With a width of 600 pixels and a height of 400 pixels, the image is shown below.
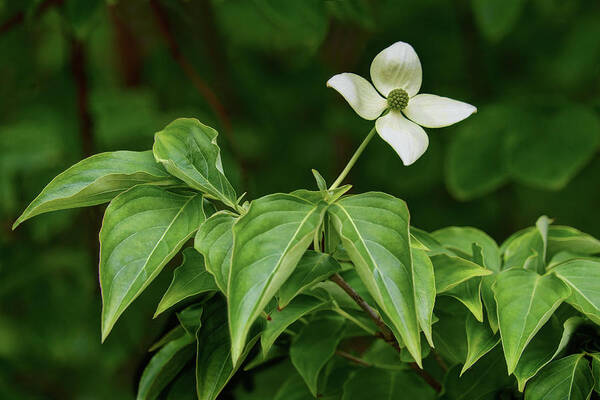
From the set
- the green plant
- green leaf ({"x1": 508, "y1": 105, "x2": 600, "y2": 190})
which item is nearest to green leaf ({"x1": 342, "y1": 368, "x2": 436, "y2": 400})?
the green plant

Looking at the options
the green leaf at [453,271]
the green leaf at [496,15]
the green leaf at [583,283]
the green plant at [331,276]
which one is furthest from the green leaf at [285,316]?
the green leaf at [496,15]

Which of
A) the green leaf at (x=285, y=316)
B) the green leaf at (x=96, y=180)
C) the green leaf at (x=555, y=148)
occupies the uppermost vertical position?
the green leaf at (x=555, y=148)

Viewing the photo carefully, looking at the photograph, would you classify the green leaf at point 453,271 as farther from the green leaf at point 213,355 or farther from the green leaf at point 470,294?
the green leaf at point 213,355

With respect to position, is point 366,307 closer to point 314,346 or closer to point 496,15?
point 314,346

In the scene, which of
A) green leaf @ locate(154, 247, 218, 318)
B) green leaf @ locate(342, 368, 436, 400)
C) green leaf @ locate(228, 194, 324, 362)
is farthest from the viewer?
green leaf @ locate(342, 368, 436, 400)

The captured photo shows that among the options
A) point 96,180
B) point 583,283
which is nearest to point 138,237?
point 96,180

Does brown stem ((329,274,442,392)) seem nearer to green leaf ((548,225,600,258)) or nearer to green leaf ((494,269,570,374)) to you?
green leaf ((494,269,570,374))
